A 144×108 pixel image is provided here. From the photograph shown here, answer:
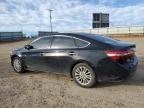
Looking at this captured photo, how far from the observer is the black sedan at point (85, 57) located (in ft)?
23.6

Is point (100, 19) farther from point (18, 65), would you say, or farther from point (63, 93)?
point (63, 93)

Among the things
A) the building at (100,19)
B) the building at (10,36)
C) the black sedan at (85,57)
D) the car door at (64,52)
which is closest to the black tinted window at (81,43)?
the black sedan at (85,57)

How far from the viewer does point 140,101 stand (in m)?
6.21

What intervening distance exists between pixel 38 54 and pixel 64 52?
1.30 metres

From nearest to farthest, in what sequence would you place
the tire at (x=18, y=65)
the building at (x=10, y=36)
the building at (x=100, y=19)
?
the tire at (x=18, y=65) < the building at (x=10, y=36) < the building at (x=100, y=19)

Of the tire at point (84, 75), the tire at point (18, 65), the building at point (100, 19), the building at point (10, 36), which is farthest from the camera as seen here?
the building at point (100, 19)

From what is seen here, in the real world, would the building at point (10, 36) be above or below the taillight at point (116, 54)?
below

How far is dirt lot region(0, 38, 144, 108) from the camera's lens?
240 inches

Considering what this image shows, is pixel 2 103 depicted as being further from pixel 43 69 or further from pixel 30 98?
pixel 43 69

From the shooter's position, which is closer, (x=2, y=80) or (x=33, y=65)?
(x=2, y=80)

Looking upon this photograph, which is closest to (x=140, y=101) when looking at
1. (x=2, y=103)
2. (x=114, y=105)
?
(x=114, y=105)

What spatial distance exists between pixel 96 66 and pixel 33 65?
9.33 ft

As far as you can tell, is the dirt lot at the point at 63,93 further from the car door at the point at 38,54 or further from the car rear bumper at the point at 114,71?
the car door at the point at 38,54

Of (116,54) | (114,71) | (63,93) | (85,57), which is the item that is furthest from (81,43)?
(63,93)
